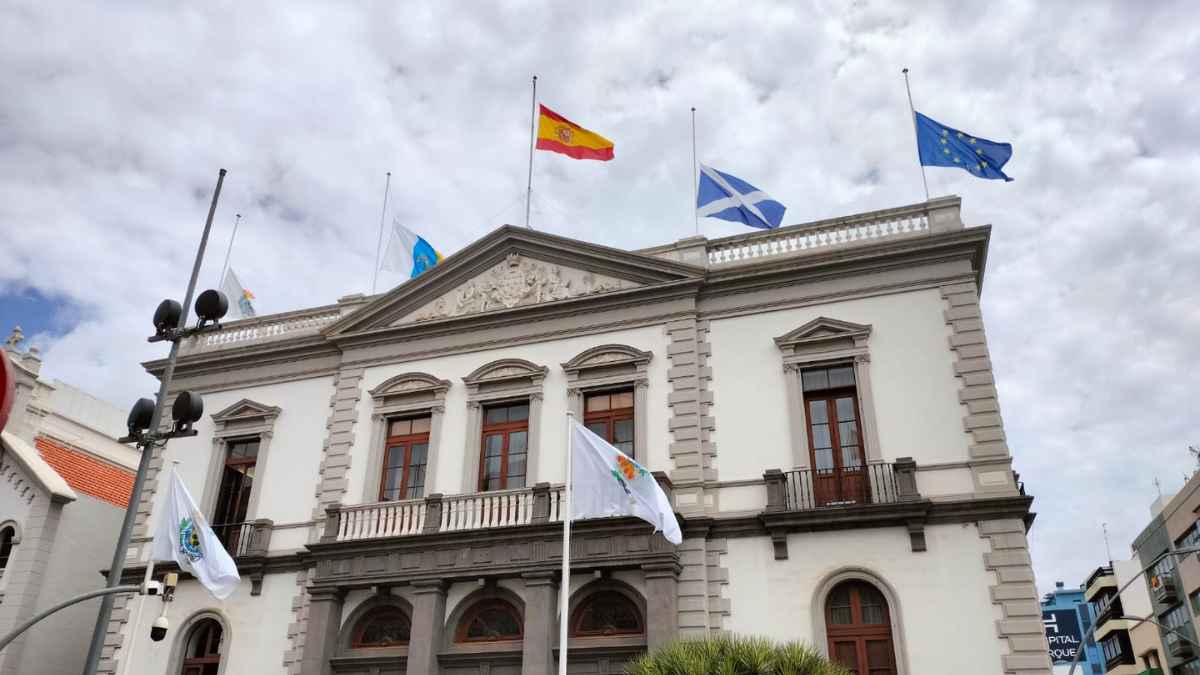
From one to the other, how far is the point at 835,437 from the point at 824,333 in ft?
7.35

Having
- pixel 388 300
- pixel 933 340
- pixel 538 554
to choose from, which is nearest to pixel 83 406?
pixel 388 300

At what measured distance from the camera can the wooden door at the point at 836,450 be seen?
18328mm

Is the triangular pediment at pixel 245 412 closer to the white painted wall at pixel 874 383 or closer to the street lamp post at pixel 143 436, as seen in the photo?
the street lamp post at pixel 143 436

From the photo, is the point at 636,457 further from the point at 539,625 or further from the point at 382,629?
the point at 382,629

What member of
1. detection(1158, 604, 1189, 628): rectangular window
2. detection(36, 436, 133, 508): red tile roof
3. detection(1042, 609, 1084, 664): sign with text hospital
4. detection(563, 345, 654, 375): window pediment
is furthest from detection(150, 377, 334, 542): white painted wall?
detection(1158, 604, 1189, 628): rectangular window

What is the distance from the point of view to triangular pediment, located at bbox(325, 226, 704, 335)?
867 inches

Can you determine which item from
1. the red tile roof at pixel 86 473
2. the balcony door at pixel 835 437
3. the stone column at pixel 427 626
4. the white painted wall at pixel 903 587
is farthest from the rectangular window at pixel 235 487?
the balcony door at pixel 835 437

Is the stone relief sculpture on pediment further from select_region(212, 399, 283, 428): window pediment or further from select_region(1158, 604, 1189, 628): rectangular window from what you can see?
select_region(1158, 604, 1189, 628): rectangular window

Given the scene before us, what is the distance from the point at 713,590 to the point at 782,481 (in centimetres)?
250

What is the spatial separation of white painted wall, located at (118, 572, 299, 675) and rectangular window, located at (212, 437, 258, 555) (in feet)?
4.76

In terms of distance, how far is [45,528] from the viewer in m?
24.8

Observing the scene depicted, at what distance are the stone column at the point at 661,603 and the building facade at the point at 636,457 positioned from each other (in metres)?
0.05

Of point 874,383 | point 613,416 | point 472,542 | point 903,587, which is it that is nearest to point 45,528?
point 472,542

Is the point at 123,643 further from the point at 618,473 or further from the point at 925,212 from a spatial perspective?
the point at 925,212
